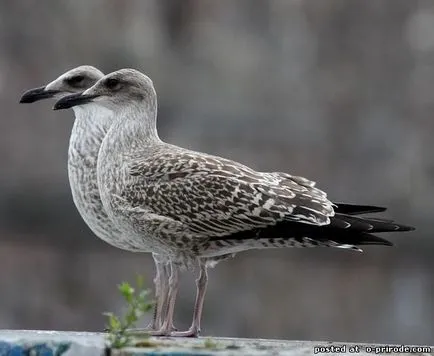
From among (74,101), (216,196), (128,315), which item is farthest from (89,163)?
(128,315)

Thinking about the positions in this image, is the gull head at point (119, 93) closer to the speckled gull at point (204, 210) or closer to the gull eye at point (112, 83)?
the gull eye at point (112, 83)

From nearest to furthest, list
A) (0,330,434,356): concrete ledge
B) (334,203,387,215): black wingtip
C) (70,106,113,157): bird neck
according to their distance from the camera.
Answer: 1. (0,330,434,356): concrete ledge
2. (334,203,387,215): black wingtip
3. (70,106,113,157): bird neck

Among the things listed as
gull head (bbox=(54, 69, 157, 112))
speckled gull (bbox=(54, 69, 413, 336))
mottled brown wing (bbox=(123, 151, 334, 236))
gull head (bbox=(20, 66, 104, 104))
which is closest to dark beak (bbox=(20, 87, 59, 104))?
gull head (bbox=(20, 66, 104, 104))

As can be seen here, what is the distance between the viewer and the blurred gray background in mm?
12586

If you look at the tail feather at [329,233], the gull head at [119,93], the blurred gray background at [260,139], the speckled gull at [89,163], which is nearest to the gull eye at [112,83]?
the gull head at [119,93]

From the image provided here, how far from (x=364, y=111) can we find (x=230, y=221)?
9999mm

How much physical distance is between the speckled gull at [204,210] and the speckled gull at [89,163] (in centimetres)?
19

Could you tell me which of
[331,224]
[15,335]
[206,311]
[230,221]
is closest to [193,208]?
[230,221]

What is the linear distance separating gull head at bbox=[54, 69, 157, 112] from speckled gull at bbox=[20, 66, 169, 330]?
0.88ft

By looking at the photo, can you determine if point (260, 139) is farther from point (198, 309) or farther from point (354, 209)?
point (198, 309)

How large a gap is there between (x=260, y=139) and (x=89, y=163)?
8125mm

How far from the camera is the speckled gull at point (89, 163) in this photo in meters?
5.01

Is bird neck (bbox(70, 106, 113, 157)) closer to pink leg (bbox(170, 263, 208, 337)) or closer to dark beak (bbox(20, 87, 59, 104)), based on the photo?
dark beak (bbox(20, 87, 59, 104))

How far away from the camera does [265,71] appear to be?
579 inches
